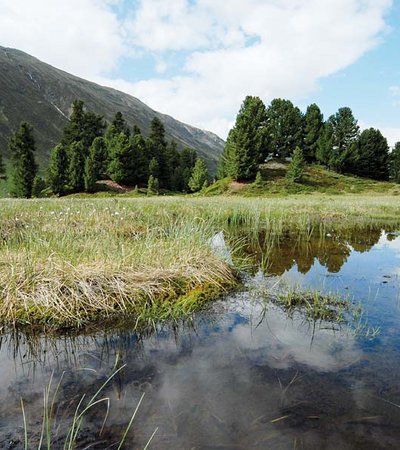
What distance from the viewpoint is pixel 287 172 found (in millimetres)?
54094

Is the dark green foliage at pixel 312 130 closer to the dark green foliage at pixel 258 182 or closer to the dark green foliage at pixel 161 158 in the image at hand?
the dark green foliage at pixel 258 182

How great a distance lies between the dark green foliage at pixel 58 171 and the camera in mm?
53897

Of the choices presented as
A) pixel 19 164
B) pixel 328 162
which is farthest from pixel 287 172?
pixel 19 164

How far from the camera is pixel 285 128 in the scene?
6831 centimetres

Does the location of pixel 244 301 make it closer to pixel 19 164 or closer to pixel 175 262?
pixel 175 262

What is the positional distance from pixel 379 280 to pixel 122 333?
5.48 metres

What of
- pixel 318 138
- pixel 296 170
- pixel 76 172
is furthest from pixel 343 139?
pixel 76 172

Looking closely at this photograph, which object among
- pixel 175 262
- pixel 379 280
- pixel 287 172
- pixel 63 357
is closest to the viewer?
pixel 63 357

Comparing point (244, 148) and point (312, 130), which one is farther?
point (312, 130)

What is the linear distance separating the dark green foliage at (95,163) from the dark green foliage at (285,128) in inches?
1316

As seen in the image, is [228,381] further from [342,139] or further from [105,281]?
[342,139]

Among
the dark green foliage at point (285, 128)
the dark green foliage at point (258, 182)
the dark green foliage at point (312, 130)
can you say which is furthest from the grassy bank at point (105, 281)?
the dark green foliage at point (312, 130)

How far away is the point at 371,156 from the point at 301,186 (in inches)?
1168

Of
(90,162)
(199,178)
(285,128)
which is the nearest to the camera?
(90,162)
